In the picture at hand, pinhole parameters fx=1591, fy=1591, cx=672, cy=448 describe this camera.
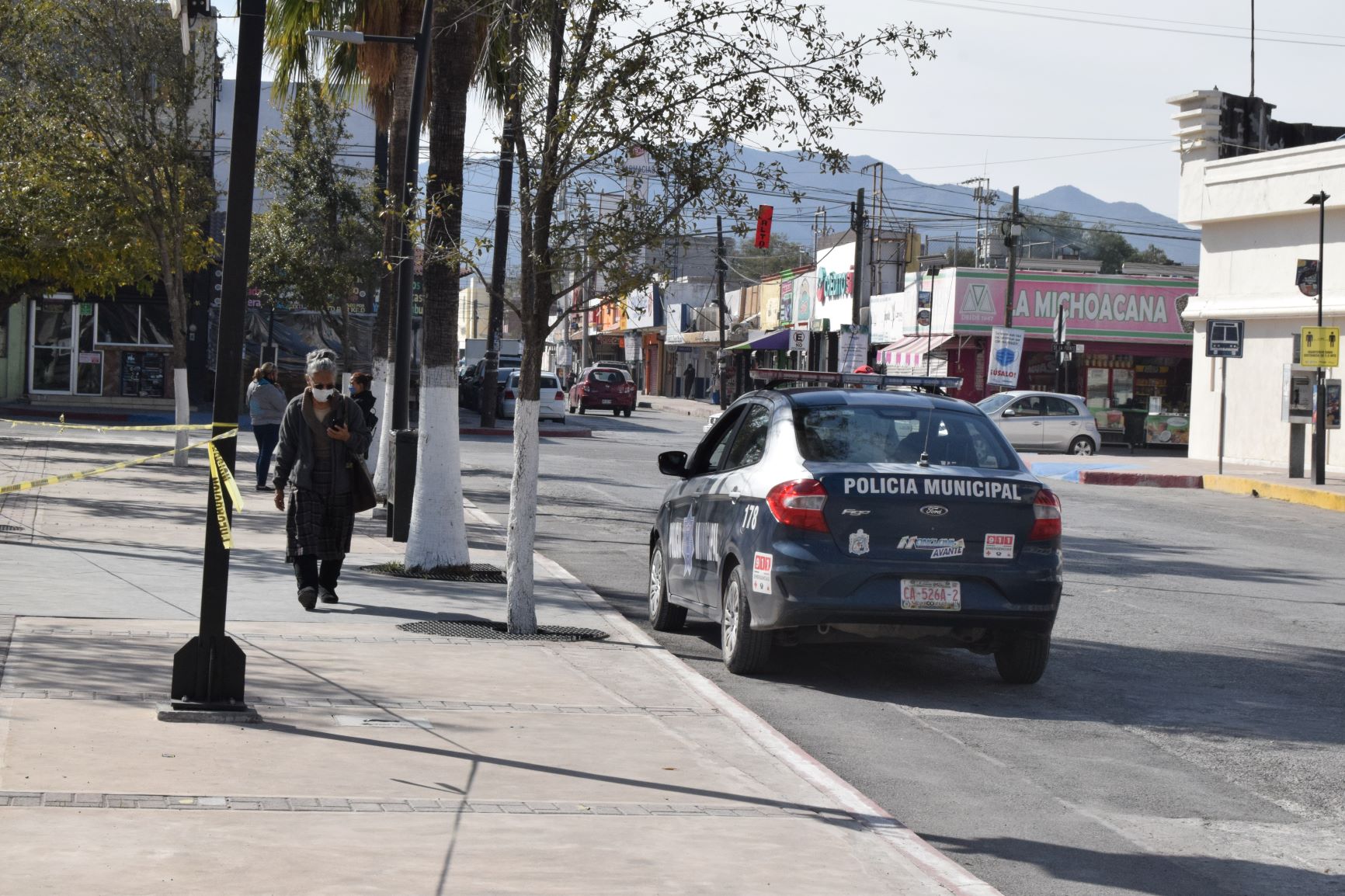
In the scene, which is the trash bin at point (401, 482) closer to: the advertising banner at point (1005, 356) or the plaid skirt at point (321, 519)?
the plaid skirt at point (321, 519)

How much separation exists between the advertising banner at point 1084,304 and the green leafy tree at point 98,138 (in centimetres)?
3103

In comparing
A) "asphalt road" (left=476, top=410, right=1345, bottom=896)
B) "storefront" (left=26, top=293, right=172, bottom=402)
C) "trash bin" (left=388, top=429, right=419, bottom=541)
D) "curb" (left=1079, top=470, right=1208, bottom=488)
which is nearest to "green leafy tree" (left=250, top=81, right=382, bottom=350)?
"storefront" (left=26, top=293, right=172, bottom=402)

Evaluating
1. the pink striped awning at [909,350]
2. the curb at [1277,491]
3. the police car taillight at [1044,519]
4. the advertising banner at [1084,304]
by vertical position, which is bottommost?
the curb at [1277,491]

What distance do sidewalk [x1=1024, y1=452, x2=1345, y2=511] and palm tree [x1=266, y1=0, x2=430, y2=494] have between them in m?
14.5

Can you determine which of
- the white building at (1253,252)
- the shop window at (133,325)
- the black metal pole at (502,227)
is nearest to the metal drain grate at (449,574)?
the black metal pole at (502,227)

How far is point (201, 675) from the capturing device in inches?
288

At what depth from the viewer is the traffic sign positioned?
30.4 m

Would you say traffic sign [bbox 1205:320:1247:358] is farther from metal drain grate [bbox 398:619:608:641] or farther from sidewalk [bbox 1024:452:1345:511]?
metal drain grate [bbox 398:619:608:641]

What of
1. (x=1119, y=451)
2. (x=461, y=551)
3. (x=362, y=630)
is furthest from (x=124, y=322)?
(x=362, y=630)

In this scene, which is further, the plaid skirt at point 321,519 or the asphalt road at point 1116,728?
the plaid skirt at point 321,519

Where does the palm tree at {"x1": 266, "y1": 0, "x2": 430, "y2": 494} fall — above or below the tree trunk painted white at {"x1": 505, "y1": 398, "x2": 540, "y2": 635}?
above

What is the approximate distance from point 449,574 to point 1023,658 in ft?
17.7

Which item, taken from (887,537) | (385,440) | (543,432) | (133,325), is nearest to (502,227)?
(543,432)

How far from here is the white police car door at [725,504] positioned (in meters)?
9.66
